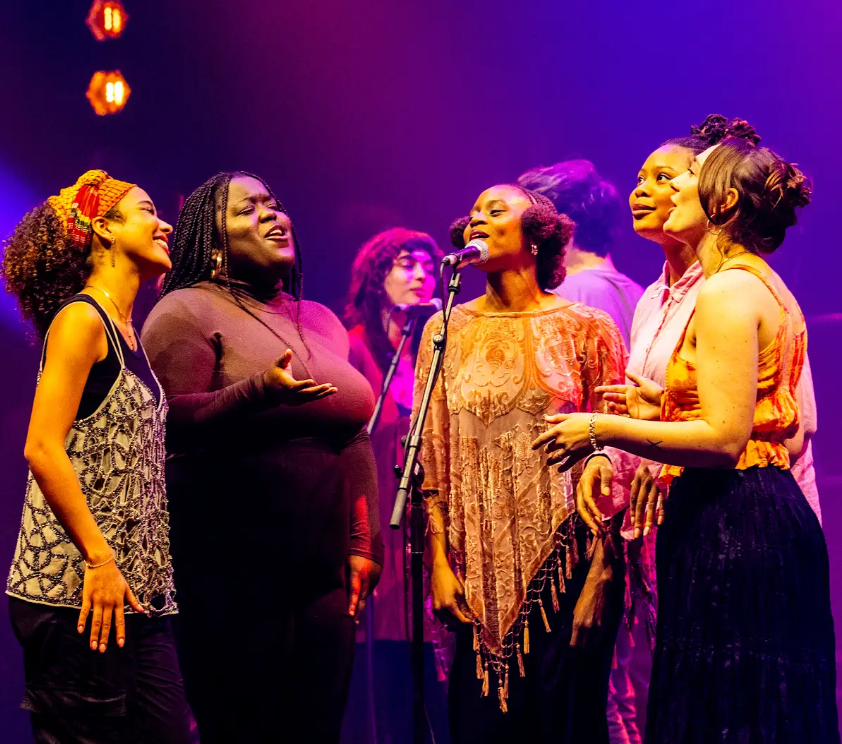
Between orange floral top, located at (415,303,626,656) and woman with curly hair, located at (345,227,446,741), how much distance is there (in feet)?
4.87

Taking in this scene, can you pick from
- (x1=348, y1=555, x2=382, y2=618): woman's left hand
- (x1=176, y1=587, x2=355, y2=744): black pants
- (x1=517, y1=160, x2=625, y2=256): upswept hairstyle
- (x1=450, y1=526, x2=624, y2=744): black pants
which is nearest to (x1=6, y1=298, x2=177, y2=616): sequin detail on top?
(x1=176, y1=587, x2=355, y2=744): black pants

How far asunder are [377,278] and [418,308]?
0.93 feet

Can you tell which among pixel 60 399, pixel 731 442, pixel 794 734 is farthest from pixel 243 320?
pixel 794 734

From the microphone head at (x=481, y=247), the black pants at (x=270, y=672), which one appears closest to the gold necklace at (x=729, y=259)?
the microphone head at (x=481, y=247)

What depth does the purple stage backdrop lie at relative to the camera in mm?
4594

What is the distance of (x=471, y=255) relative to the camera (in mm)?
2979

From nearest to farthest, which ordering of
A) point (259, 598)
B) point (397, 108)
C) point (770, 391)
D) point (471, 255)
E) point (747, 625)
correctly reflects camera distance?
point (747, 625), point (770, 391), point (259, 598), point (471, 255), point (397, 108)

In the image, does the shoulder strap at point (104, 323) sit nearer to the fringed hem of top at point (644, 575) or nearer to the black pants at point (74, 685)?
the black pants at point (74, 685)

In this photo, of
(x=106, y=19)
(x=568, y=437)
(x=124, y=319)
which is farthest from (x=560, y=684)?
(x=106, y=19)

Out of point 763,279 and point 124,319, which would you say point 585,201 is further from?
point 124,319

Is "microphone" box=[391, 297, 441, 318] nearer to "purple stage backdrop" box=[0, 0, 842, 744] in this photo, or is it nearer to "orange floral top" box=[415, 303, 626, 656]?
"purple stage backdrop" box=[0, 0, 842, 744]

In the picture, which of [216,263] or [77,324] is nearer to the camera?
[77,324]

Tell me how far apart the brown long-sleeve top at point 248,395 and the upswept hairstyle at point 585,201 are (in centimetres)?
189

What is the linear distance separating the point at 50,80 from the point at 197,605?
3.15 meters
